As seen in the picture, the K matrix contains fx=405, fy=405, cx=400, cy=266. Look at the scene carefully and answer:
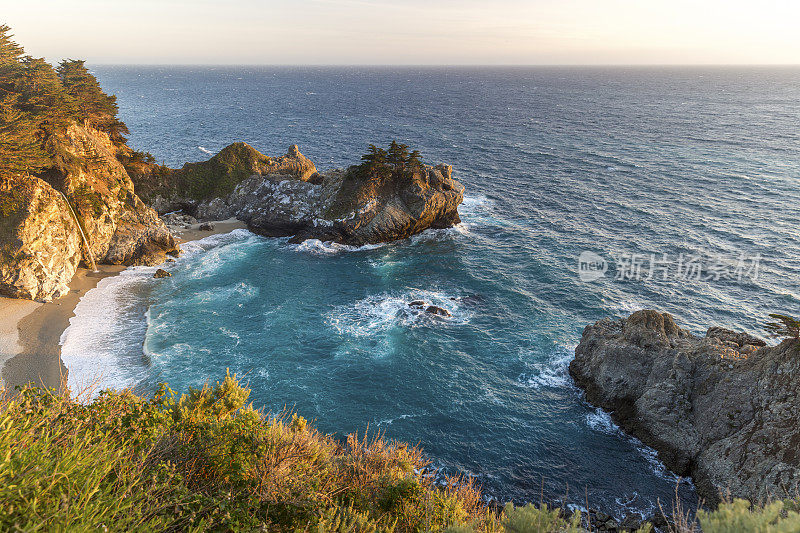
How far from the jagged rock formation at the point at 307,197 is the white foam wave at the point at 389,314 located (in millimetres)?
15129

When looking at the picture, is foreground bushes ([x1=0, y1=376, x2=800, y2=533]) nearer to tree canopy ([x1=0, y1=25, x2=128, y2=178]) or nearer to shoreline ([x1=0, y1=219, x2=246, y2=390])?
shoreline ([x1=0, y1=219, x2=246, y2=390])

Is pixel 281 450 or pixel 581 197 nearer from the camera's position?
pixel 281 450

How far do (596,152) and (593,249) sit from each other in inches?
2196

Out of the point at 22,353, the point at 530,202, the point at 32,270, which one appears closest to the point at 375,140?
the point at 530,202

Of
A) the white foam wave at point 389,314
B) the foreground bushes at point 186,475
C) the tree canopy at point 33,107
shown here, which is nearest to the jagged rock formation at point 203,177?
the tree canopy at point 33,107

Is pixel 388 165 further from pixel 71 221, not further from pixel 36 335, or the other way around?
pixel 36 335

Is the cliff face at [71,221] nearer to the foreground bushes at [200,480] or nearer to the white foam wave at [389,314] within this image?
the white foam wave at [389,314]

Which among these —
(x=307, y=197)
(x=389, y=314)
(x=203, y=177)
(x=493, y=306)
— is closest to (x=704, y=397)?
(x=493, y=306)

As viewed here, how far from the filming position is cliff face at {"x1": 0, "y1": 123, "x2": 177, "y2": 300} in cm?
4116

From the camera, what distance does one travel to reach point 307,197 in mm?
62906

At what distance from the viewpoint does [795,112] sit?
143 m

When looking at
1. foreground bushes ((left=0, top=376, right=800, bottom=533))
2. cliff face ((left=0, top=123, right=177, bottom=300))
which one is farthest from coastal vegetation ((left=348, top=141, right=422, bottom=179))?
foreground bushes ((left=0, top=376, right=800, bottom=533))

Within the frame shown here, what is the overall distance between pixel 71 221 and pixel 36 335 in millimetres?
15534

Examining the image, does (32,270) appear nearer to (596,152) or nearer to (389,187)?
(389,187)
